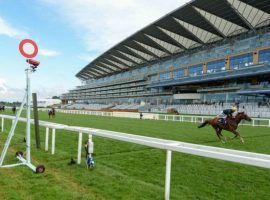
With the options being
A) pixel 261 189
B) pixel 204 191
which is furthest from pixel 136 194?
pixel 261 189

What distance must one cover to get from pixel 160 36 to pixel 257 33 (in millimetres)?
18770

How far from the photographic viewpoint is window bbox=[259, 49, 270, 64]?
142 ft

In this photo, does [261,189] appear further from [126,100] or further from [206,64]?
[126,100]

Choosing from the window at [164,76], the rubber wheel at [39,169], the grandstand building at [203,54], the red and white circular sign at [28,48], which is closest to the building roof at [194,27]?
the grandstand building at [203,54]

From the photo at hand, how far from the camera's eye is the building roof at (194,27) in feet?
139

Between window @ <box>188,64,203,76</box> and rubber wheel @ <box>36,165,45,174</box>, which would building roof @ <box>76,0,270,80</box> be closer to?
window @ <box>188,64,203,76</box>

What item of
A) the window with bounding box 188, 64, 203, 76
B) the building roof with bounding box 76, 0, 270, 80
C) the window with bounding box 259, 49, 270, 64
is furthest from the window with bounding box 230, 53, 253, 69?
the window with bounding box 188, 64, 203, 76

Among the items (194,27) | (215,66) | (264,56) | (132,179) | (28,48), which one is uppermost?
(194,27)

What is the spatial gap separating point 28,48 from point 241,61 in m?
46.6

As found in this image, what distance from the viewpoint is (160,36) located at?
5819 cm

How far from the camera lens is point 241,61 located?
47875 mm

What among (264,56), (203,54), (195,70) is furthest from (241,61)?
(195,70)

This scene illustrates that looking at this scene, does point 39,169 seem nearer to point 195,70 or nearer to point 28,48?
point 28,48

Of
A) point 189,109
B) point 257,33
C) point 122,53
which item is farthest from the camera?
point 122,53
